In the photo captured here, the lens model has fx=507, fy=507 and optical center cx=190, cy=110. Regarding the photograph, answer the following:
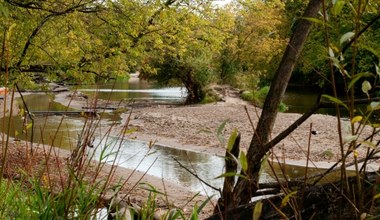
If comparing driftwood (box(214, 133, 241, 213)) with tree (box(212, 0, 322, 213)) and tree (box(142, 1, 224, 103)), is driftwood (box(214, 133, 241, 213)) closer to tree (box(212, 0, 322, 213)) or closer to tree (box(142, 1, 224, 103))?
tree (box(212, 0, 322, 213))

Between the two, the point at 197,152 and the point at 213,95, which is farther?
the point at 213,95

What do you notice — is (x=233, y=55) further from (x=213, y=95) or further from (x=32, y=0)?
(x=32, y=0)

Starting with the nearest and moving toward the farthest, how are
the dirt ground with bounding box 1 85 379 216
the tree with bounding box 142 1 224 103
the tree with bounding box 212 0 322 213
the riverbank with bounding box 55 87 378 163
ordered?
1. the tree with bounding box 212 0 322 213
2. the tree with bounding box 142 1 224 103
3. the dirt ground with bounding box 1 85 379 216
4. the riverbank with bounding box 55 87 378 163

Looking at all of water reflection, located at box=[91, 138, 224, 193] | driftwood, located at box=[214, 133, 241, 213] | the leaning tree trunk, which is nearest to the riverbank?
water reflection, located at box=[91, 138, 224, 193]

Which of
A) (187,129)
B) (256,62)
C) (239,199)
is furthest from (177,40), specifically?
(256,62)

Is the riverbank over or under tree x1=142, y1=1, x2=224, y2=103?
under

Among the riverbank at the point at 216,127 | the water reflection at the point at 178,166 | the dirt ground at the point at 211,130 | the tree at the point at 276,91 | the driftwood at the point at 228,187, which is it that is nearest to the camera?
the driftwood at the point at 228,187

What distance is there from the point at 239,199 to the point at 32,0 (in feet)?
12.4

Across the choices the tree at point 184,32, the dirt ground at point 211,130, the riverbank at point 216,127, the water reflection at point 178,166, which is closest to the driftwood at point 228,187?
the tree at point 184,32

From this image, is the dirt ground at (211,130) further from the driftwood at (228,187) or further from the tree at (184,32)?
the driftwood at (228,187)

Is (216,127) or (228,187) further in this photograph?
(216,127)

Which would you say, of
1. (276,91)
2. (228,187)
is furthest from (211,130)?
(228,187)

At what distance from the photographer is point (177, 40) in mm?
8148

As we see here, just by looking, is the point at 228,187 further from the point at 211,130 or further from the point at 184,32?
the point at 211,130
